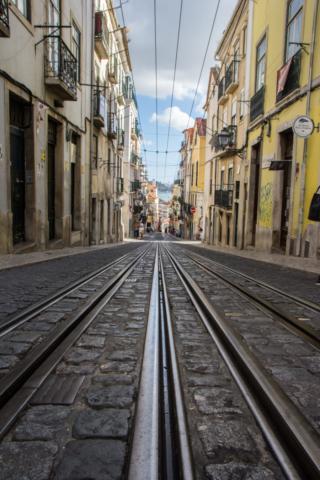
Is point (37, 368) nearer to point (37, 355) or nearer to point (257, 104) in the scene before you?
point (37, 355)

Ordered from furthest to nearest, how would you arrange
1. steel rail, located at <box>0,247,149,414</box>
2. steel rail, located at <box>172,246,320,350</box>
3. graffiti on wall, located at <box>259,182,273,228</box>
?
graffiti on wall, located at <box>259,182,273,228</box>, steel rail, located at <box>172,246,320,350</box>, steel rail, located at <box>0,247,149,414</box>

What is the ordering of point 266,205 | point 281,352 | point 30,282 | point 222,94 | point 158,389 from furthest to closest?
Answer: point 222,94 → point 266,205 → point 30,282 → point 281,352 → point 158,389

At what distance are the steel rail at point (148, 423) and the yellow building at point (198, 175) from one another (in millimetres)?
33844

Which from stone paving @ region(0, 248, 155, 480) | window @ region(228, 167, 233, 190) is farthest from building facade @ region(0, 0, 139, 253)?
window @ region(228, 167, 233, 190)

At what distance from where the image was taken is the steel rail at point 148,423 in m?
1.52

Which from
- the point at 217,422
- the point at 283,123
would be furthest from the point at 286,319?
the point at 283,123

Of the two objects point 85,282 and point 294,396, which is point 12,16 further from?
point 294,396

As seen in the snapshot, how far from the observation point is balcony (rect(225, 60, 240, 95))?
19.4 meters

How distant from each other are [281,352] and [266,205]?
1167 centimetres

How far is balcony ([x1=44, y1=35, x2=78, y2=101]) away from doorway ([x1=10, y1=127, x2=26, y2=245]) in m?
2.16

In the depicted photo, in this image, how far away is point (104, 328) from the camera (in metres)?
3.42

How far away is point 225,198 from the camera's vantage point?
21.6 metres

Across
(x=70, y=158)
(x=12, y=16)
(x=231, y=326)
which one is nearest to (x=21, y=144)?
(x=12, y=16)

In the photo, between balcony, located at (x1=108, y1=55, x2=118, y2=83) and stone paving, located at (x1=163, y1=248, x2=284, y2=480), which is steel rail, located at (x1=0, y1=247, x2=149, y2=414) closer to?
stone paving, located at (x1=163, y1=248, x2=284, y2=480)
